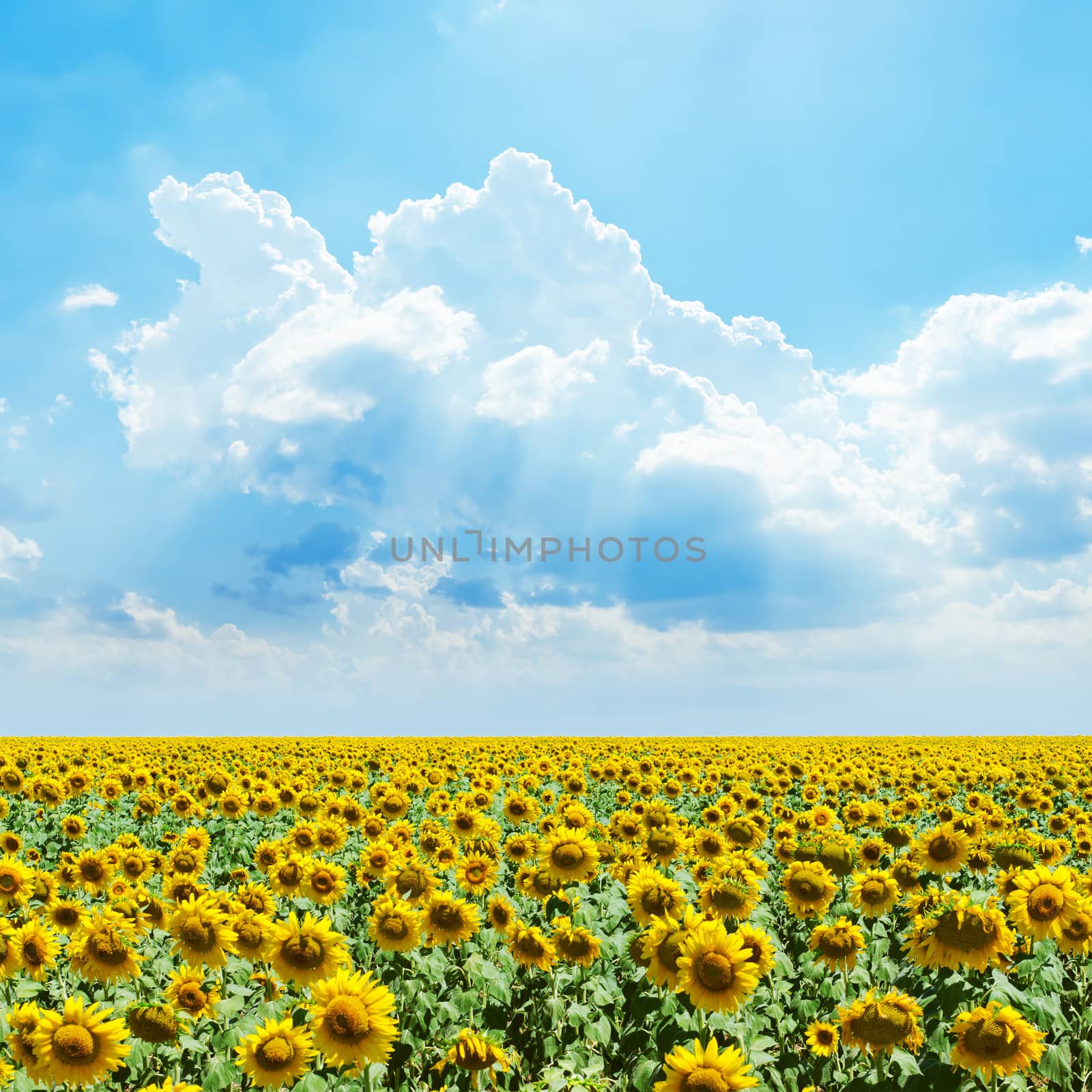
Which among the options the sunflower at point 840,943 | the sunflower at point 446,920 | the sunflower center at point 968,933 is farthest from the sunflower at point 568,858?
the sunflower center at point 968,933

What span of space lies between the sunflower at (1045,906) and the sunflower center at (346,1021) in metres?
5.81

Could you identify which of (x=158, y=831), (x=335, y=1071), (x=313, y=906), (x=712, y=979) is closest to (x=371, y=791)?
(x=158, y=831)

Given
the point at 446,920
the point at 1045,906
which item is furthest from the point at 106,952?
the point at 1045,906

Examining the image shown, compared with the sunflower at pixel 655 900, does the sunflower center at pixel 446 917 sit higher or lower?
lower

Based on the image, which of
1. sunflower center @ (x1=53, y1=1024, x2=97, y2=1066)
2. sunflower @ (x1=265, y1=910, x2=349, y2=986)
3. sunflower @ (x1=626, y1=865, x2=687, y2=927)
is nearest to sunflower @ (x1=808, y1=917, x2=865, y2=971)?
sunflower @ (x1=626, y1=865, x2=687, y2=927)

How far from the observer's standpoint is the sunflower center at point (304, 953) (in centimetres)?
678

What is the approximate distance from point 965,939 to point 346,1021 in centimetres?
506

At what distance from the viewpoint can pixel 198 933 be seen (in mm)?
7320

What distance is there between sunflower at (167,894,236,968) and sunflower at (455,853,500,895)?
286 centimetres

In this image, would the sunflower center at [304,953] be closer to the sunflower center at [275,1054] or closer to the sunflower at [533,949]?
the sunflower center at [275,1054]

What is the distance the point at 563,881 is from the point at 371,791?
29.4 ft

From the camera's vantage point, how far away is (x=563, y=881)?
9.38 meters

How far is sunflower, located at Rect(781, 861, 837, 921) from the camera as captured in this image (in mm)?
8453

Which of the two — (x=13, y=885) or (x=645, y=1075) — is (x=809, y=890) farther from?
(x=13, y=885)
